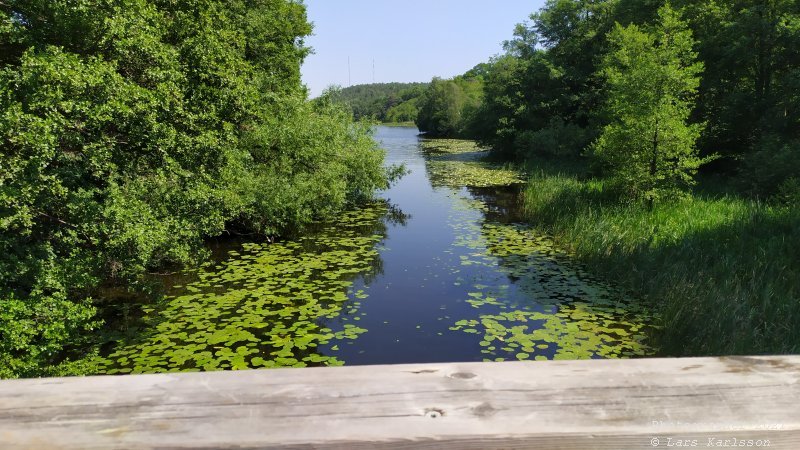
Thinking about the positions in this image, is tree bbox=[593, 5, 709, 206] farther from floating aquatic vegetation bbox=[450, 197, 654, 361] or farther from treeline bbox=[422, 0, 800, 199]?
floating aquatic vegetation bbox=[450, 197, 654, 361]

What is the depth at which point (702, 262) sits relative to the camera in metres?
8.52

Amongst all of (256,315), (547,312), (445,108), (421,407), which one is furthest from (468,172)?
(445,108)

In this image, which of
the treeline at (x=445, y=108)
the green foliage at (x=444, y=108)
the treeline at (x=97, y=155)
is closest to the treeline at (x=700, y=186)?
the treeline at (x=97, y=155)

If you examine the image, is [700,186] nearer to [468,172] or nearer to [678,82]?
[678,82]

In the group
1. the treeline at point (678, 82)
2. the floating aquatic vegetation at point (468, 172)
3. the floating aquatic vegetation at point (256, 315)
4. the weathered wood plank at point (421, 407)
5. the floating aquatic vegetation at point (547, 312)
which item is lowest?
the floating aquatic vegetation at point (547, 312)

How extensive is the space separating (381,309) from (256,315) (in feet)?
6.61

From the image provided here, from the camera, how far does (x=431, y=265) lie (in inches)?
416

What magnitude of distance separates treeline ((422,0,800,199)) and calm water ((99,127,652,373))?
603cm

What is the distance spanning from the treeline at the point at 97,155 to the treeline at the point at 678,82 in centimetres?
1055

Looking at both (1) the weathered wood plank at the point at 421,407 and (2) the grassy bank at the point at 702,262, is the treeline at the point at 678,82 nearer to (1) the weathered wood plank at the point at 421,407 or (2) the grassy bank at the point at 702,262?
(2) the grassy bank at the point at 702,262

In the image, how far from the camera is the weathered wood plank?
1.05m

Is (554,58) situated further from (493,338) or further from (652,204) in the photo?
(493,338)

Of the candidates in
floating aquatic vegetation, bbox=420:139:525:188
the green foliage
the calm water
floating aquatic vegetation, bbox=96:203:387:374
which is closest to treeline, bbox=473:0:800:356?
the calm water

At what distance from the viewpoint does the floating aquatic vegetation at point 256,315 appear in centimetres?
625
